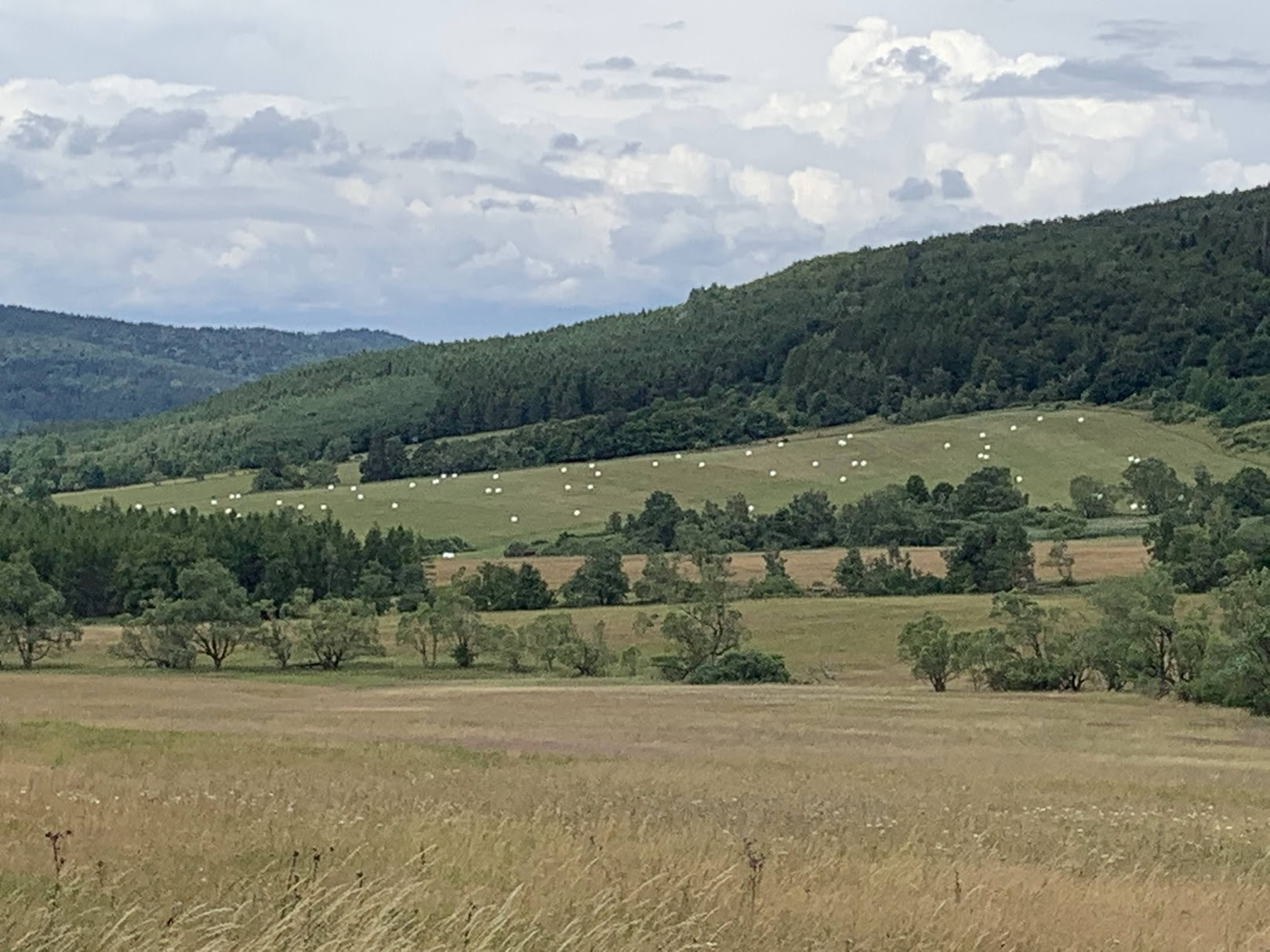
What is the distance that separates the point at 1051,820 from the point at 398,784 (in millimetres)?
7537

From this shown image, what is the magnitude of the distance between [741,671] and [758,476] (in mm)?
94104

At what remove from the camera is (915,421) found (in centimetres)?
19488

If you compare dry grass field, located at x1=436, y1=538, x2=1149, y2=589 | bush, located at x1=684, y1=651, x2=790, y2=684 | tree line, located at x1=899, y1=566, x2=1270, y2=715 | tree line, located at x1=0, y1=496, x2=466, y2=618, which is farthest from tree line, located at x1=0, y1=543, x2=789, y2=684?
dry grass field, located at x1=436, y1=538, x2=1149, y2=589

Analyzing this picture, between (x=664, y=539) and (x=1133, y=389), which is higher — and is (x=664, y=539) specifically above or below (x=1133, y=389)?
below

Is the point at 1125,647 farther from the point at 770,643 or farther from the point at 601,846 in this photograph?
the point at 601,846

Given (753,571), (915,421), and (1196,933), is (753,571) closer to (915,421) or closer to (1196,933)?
(915,421)

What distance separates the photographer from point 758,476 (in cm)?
16112

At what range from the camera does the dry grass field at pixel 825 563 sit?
341 feet

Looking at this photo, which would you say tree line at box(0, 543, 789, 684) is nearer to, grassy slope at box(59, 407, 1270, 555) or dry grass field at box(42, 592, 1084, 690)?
dry grass field at box(42, 592, 1084, 690)

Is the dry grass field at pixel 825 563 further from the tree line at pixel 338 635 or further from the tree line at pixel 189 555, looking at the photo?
the tree line at pixel 338 635

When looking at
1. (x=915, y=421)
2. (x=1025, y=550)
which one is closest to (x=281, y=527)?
(x=1025, y=550)

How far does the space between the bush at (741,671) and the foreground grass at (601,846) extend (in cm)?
3492

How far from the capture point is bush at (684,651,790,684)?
221ft

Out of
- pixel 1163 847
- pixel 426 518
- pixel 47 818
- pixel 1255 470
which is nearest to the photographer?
pixel 47 818
